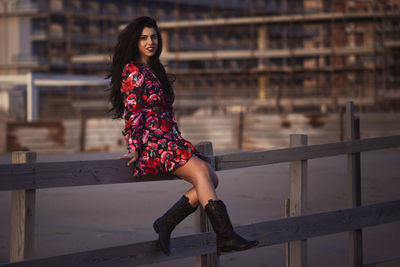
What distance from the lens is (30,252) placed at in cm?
290

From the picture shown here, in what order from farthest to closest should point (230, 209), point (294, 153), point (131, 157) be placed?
point (230, 209) → point (294, 153) → point (131, 157)

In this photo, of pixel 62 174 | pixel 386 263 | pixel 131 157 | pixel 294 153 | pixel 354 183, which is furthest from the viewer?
pixel 386 263

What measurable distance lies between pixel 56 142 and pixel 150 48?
17886mm

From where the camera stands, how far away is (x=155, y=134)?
135 inches

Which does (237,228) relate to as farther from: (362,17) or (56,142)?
(362,17)

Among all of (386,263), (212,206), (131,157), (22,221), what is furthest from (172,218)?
(386,263)

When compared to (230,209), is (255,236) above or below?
above

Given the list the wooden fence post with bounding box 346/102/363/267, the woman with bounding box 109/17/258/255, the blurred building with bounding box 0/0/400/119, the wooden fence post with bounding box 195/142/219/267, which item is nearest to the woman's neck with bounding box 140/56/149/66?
the woman with bounding box 109/17/258/255

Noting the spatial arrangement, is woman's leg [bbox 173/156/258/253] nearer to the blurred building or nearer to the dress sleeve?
the dress sleeve

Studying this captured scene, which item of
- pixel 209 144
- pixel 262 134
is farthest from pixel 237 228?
pixel 262 134

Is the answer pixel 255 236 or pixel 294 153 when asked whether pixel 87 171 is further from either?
pixel 294 153

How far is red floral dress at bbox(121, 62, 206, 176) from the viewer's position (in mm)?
3340

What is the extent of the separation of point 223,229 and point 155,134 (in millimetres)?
647

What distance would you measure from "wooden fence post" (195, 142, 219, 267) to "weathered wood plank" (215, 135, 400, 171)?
0.08 meters
